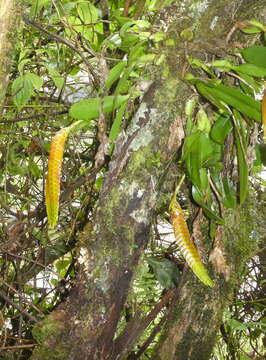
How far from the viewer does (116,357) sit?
0.83m

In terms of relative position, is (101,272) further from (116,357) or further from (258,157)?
(258,157)

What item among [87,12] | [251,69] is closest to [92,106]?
[251,69]

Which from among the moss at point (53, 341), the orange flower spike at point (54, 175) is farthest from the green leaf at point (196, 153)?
the moss at point (53, 341)

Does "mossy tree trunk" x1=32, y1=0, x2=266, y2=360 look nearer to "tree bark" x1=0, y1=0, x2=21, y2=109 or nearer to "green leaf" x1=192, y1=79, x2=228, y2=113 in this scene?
"green leaf" x1=192, y1=79, x2=228, y2=113

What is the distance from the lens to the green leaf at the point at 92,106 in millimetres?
871

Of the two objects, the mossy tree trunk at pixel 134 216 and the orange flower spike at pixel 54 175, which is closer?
the mossy tree trunk at pixel 134 216

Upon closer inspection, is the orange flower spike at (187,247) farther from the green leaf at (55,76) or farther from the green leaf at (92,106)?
the green leaf at (55,76)

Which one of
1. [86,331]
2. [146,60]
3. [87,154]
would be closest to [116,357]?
[86,331]

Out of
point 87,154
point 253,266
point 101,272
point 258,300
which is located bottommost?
point 101,272

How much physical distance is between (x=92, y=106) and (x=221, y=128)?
27 centimetres

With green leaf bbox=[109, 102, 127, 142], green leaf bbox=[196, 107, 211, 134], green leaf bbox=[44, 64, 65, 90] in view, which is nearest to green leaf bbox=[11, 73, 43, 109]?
green leaf bbox=[44, 64, 65, 90]

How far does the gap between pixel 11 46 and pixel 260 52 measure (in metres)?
0.46

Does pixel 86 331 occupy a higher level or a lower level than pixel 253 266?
lower

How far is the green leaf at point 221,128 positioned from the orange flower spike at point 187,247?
0.54ft
